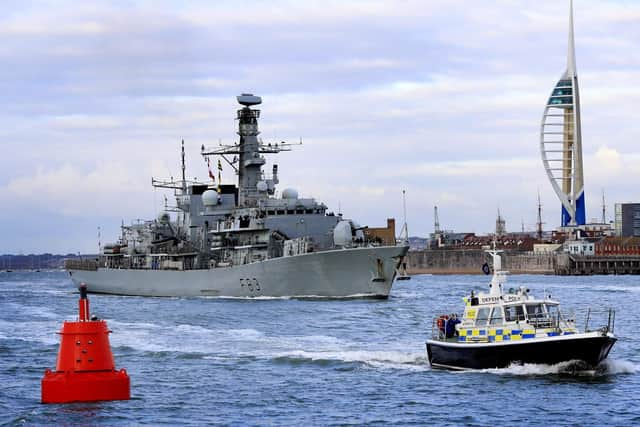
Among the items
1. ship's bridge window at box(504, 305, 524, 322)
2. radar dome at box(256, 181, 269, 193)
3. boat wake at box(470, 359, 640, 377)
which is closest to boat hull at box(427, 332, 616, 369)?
boat wake at box(470, 359, 640, 377)

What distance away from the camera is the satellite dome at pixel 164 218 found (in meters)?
84.6

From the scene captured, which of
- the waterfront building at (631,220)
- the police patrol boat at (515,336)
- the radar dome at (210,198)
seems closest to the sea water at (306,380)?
the police patrol boat at (515,336)

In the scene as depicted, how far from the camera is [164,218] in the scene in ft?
278

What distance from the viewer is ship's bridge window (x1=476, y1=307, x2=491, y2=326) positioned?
2953cm

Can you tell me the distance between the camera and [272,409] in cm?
2539

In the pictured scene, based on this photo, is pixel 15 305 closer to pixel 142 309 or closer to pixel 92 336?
pixel 142 309

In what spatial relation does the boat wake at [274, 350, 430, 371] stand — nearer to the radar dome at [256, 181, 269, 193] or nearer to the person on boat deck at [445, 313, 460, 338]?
the person on boat deck at [445, 313, 460, 338]

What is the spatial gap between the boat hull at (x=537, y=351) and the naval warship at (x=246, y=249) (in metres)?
32.9

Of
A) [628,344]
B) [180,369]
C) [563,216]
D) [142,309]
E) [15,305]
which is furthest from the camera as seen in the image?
[563,216]

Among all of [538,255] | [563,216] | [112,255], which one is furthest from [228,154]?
[563,216]

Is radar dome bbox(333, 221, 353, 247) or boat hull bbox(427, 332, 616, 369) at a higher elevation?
radar dome bbox(333, 221, 353, 247)

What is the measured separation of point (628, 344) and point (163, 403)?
1954cm

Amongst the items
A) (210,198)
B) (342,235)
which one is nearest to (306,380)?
(342,235)

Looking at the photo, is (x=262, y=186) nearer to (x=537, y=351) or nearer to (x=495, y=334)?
(x=495, y=334)
